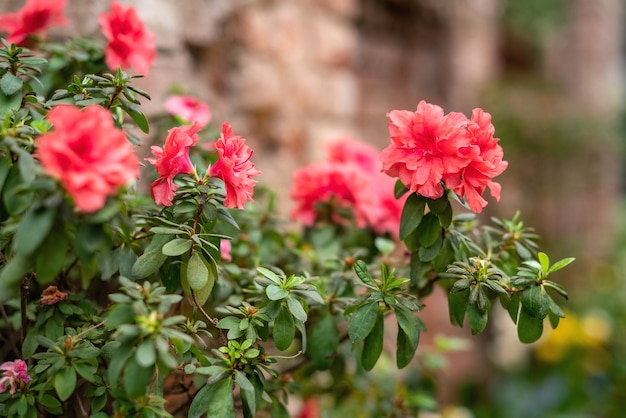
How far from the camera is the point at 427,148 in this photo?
2.97 ft

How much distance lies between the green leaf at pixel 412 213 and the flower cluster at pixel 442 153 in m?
0.03

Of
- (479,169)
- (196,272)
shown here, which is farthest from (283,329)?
(479,169)

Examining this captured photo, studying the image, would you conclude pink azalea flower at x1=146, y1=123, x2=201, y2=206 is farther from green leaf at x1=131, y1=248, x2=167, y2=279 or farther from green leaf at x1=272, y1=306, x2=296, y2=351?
green leaf at x1=272, y1=306, x2=296, y2=351

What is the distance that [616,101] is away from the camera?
197 inches

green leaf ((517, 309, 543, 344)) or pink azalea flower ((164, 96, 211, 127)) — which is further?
pink azalea flower ((164, 96, 211, 127))

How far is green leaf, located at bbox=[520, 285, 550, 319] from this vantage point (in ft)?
2.91

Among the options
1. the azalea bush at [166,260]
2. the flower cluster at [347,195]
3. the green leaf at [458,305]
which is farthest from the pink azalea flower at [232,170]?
the flower cluster at [347,195]

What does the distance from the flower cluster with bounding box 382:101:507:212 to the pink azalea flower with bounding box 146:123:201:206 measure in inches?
11.2

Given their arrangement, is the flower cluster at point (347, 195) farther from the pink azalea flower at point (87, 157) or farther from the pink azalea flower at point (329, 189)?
the pink azalea flower at point (87, 157)

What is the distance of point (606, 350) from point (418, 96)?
Answer: 1654mm

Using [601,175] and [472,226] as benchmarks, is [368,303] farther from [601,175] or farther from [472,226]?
[601,175]

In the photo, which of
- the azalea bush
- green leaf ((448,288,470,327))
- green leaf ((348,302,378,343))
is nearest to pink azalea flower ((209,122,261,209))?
the azalea bush

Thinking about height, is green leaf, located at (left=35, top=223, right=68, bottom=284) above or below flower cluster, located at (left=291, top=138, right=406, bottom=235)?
above

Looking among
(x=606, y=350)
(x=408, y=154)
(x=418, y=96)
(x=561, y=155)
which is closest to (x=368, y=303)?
(x=408, y=154)
